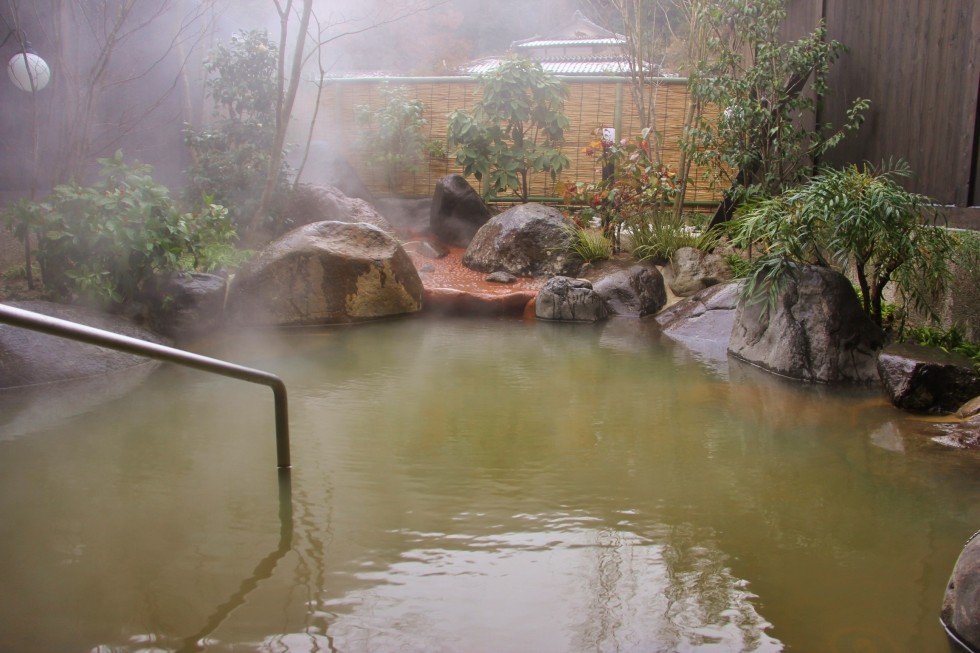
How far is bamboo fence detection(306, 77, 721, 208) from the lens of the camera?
979cm

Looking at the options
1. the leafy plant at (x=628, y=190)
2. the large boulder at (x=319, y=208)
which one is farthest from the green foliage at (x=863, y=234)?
the large boulder at (x=319, y=208)

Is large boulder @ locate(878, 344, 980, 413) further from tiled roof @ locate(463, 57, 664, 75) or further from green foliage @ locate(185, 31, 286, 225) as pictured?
tiled roof @ locate(463, 57, 664, 75)

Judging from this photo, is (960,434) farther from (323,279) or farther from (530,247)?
(530,247)

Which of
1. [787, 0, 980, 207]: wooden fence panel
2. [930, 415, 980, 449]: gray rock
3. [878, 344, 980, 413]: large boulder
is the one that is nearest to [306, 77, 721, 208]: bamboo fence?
[787, 0, 980, 207]: wooden fence panel

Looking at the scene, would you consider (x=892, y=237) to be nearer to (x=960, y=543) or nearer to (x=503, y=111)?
(x=960, y=543)

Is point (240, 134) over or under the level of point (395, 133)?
under

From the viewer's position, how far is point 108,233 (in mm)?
5453

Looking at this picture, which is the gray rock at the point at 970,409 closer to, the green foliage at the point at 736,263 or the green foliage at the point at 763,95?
the green foliage at the point at 736,263

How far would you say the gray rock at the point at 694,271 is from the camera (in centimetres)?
738

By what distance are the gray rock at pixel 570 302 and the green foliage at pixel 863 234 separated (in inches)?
75.9

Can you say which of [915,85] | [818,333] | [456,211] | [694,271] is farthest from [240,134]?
[915,85]

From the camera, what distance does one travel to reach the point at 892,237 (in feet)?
15.9

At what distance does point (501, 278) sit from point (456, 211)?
1644mm

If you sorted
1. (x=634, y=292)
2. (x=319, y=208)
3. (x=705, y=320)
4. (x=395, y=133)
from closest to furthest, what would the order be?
(x=705, y=320), (x=634, y=292), (x=319, y=208), (x=395, y=133)
